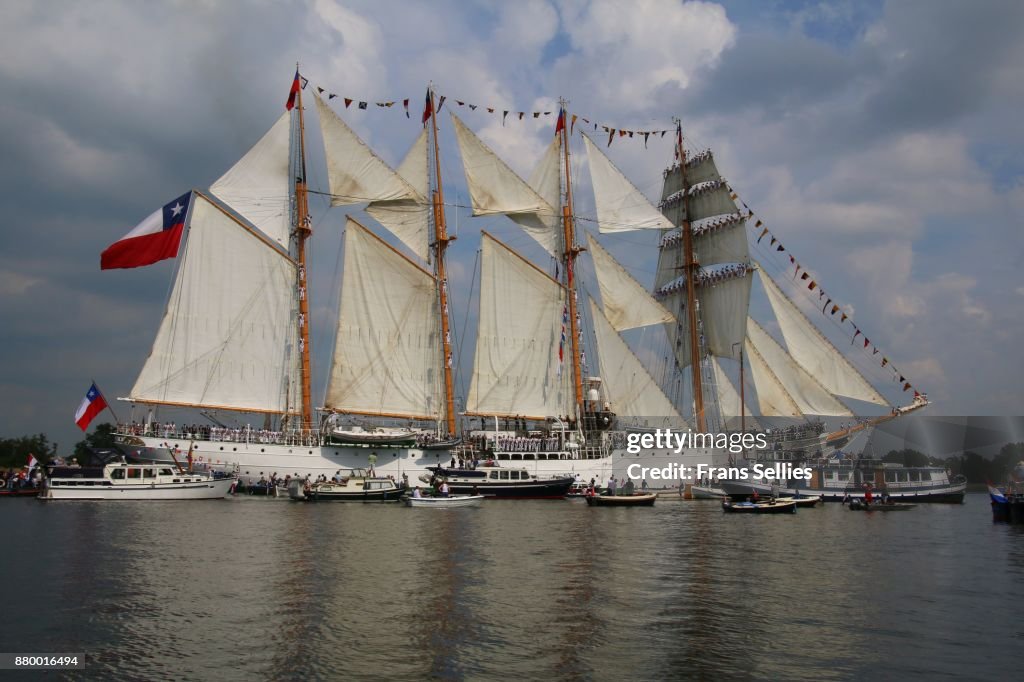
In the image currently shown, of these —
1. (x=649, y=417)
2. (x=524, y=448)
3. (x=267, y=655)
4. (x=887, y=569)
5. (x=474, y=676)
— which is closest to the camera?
(x=474, y=676)

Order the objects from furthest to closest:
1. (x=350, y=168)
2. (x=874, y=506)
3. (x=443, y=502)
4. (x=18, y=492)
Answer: (x=350, y=168) → (x=18, y=492) → (x=874, y=506) → (x=443, y=502)

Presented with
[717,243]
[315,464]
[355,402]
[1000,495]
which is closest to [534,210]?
[717,243]

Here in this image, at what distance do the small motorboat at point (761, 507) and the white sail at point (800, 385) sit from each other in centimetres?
2371

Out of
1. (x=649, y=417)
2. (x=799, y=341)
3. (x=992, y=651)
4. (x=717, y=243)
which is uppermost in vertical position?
(x=717, y=243)

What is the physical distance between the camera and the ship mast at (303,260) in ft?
210

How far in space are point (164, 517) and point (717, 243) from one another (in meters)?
62.6

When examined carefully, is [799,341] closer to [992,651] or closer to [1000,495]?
[1000,495]

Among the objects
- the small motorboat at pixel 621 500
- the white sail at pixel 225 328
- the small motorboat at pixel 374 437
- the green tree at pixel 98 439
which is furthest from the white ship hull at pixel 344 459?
the green tree at pixel 98 439

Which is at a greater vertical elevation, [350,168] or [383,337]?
[350,168]

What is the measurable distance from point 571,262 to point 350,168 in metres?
22.8

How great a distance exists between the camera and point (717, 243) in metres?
85.0

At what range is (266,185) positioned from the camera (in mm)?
67438

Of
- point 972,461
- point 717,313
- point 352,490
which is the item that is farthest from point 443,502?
point 972,461

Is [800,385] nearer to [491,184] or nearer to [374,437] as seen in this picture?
[491,184]
